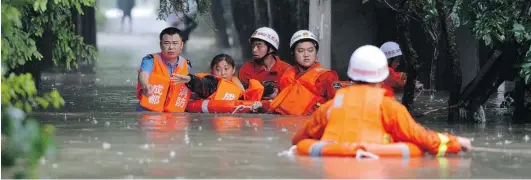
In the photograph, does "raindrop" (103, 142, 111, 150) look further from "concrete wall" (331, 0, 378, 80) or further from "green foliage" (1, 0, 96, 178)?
"concrete wall" (331, 0, 378, 80)

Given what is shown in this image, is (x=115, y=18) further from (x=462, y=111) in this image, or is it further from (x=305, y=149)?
Answer: (x=305, y=149)

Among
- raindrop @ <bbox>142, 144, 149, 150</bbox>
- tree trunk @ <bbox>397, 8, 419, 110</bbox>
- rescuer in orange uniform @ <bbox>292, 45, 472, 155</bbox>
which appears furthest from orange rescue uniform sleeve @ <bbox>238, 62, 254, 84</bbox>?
rescuer in orange uniform @ <bbox>292, 45, 472, 155</bbox>

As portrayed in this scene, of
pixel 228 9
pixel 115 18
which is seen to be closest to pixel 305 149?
pixel 228 9

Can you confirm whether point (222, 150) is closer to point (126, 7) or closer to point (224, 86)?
point (224, 86)

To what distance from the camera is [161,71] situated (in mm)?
16906

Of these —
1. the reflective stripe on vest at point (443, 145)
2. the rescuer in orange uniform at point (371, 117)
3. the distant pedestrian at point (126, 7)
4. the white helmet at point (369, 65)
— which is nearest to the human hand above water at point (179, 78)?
the rescuer in orange uniform at point (371, 117)

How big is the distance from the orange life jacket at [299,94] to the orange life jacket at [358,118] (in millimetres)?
5572

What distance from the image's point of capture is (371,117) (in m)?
10.7

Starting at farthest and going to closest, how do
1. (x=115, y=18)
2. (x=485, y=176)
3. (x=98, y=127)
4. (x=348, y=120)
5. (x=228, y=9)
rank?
(x=115, y=18), (x=228, y=9), (x=98, y=127), (x=348, y=120), (x=485, y=176)

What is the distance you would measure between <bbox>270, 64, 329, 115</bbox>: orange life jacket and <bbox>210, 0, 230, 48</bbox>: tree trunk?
90.7ft

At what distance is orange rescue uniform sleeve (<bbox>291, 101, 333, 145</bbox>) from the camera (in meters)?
11.0

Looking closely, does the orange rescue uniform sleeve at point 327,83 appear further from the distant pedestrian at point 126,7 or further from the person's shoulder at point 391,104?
the distant pedestrian at point 126,7

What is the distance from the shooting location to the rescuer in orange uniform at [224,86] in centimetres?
1725

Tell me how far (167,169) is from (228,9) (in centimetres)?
3543
